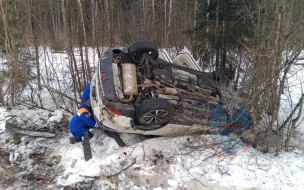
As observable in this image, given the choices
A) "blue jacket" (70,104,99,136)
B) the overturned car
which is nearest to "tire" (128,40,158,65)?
the overturned car

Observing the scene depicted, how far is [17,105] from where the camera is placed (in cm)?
679

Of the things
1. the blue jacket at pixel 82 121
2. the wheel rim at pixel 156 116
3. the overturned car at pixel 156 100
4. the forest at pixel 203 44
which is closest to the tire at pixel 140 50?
the overturned car at pixel 156 100

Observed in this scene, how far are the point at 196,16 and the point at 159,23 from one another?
8.50 feet

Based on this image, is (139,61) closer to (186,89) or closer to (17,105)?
(186,89)

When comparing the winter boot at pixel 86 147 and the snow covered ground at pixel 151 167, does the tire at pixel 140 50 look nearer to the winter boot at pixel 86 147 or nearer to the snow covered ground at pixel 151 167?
the snow covered ground at pixel 151 167

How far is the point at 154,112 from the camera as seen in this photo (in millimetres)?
3699

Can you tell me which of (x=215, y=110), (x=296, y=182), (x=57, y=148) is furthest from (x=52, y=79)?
(x=296, y=182)

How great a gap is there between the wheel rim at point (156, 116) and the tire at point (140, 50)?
138cm

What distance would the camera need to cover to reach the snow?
3.62 metres

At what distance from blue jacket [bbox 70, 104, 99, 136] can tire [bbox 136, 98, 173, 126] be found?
1.30 m

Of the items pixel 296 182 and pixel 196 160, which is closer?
pixel 296 182

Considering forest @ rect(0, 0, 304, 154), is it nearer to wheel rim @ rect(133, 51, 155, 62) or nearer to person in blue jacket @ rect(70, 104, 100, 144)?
wheel rim @ rect(133, 51, 155, 62)

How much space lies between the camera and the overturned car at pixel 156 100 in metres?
3.82

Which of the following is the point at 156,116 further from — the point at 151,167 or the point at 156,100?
the point at 151,167
